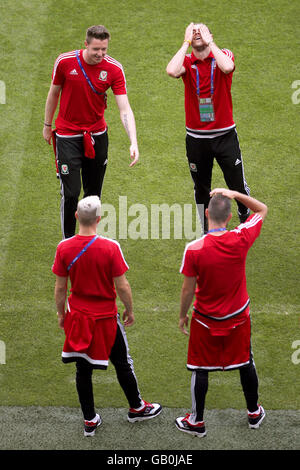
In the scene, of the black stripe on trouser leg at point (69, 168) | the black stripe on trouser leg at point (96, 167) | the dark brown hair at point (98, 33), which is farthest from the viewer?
the black stripe on trouser leg at point (96, 167)

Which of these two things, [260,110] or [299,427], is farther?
[260,110]

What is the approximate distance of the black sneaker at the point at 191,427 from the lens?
5.51 meters

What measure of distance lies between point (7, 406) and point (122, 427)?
2.98ft

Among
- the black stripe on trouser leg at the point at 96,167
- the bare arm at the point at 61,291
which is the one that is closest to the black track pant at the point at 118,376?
→ the bare arm at the point at 61,291

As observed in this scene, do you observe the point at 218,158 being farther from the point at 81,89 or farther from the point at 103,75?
the point at 81,89

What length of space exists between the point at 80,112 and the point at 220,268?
2.46m

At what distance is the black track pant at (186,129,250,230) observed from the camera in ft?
22.8

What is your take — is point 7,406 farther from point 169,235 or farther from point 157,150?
point 157,150

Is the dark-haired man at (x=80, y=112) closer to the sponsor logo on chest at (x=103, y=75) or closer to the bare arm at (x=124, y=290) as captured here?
the sponsor logo on chest at (x=103, y=75)

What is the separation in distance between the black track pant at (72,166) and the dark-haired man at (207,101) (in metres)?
0.84

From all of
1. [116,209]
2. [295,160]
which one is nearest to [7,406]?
[116,209]

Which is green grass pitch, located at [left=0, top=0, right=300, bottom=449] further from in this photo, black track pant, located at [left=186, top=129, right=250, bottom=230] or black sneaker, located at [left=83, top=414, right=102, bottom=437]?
black track pant, located at [left=186, top=129, right=250, bottom=230]

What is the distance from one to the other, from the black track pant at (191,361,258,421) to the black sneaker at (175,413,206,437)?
0.18ft
